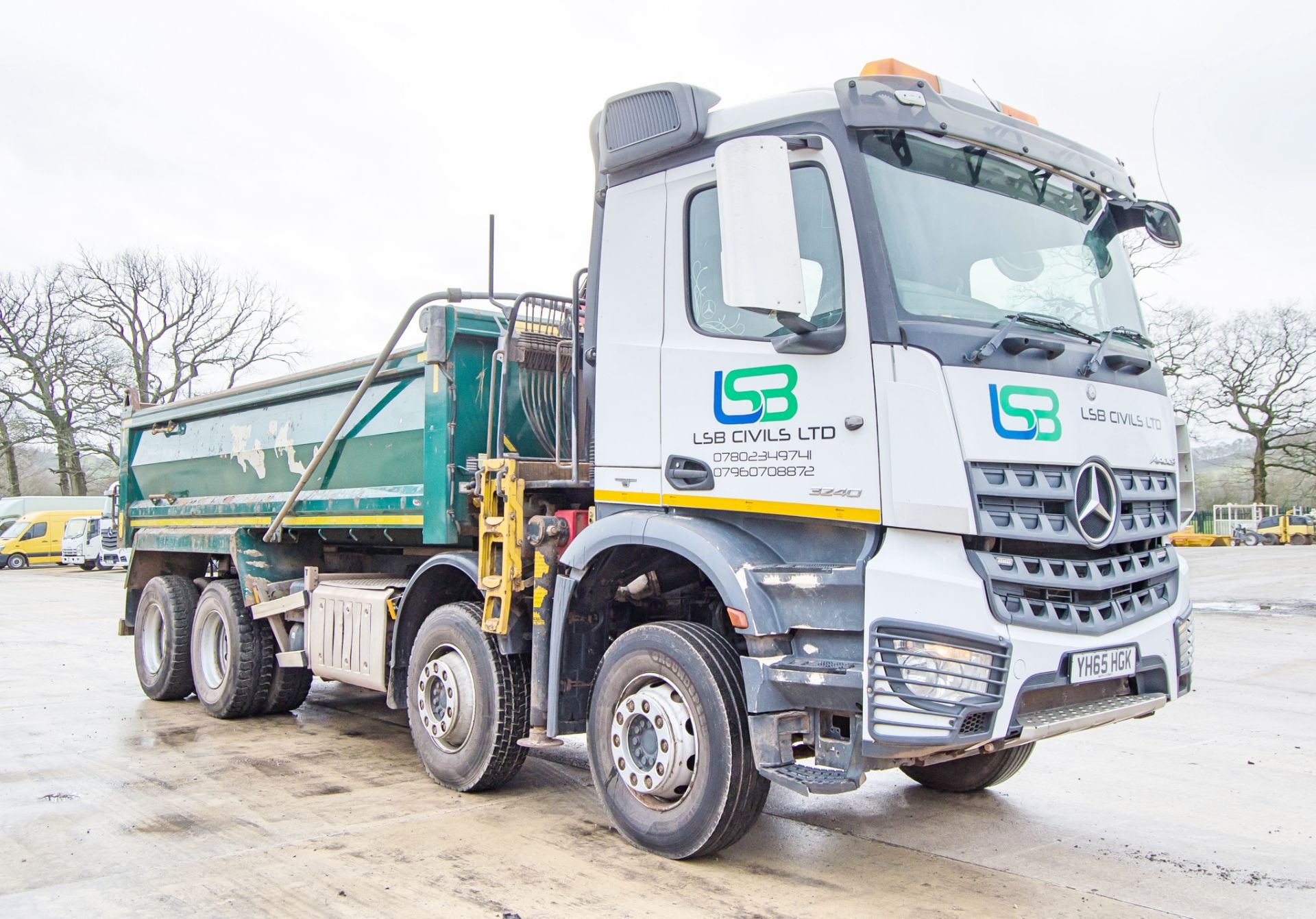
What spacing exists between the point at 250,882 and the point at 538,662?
1.58 m

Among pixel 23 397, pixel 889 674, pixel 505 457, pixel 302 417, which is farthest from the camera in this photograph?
pixel 23 397

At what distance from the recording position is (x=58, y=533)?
36.9m

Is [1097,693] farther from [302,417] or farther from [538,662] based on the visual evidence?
[302,417]

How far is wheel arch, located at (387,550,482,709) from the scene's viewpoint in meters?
6.35

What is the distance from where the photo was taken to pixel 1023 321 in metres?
4.38

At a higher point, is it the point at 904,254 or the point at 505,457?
the point at 904,254

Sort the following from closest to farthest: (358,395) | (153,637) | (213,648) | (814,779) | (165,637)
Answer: (814,779)
(358,395)
(213,648)
(165,637)
(153,637)

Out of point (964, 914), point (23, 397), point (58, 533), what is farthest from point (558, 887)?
point (23, 397)

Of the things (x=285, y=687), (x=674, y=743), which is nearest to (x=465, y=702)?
(x=674, y=743)

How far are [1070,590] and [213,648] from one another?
22.5 feet

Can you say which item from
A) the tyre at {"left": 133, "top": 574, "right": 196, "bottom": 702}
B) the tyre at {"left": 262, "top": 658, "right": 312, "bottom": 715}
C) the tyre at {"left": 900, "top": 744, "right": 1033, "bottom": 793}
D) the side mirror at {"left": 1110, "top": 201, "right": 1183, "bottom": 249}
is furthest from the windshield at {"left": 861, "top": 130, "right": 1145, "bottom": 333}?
the tyre at {"left": 133, "top": 574, "right": 196, "bottom": 702}

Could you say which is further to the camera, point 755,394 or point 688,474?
point 688,474

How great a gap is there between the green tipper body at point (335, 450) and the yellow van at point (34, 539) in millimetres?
30062

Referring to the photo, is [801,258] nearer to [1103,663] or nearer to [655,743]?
[1103,663]
